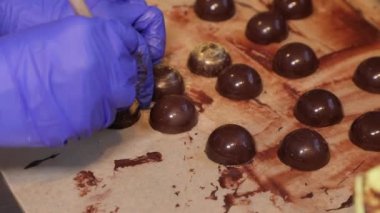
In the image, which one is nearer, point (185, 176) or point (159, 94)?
point (185, 176)

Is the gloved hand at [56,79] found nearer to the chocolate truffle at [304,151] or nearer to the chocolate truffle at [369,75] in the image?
the chocolate truffle at [304,151]

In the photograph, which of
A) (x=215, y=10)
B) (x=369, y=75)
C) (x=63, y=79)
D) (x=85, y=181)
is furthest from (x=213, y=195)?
(x=215, y=10)

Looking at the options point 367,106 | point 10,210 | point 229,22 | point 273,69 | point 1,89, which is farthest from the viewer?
point 229,22

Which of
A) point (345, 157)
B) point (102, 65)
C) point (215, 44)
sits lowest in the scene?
point (345, 157)

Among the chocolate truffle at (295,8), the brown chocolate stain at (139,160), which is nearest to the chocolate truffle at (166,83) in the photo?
the brown chocolate stain at (139,160)

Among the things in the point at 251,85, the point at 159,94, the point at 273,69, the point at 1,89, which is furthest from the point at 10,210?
the point at 273,69

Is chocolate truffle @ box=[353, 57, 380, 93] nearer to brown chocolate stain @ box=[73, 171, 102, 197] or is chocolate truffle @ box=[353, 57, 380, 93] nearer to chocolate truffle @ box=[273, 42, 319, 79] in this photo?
chocolate truffle @ box=[273, 42, 319, 79]

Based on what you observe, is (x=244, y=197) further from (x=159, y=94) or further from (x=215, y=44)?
(x=215, y=44)
